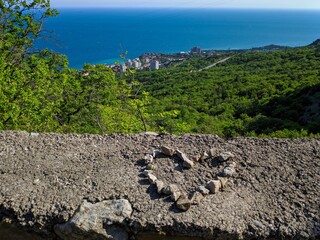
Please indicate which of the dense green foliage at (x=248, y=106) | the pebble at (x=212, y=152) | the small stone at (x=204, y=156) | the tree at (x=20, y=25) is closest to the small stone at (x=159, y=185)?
the small stone at (x=204, y=156)

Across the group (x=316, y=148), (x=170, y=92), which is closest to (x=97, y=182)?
(x=316, y=148)

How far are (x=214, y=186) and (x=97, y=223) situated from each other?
1.46 m

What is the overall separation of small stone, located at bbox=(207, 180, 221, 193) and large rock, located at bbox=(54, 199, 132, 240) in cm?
101

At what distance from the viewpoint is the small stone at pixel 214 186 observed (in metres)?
4.07

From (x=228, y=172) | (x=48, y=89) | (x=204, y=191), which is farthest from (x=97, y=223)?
(x=48, y=89)

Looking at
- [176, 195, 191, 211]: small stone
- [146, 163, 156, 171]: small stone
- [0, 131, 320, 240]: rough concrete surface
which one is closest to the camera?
[0, 131, 320, 240]: rough concrete surface

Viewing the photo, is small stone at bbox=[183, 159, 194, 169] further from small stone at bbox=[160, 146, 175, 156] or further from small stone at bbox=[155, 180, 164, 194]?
small stone at bbox=[155, 180, 164, 194]

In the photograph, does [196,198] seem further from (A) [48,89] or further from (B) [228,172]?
(A) [48,89]

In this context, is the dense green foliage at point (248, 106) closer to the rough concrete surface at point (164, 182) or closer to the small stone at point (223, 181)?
the rough concrete surface at point (164, 182)

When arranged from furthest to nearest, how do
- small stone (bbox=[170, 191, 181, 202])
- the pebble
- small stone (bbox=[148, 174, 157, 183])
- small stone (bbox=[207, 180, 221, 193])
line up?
the pebble
small stone (bbox=[148, 174, 157, 183])
small stone (bbox=[207, 180, 221, 193])
small stone (bbox=[170, 191, 181, 202])

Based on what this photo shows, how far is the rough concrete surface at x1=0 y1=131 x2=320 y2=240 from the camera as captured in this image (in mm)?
3725

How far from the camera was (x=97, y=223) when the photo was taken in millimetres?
3803

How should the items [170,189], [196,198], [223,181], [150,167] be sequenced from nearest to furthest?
[196,198], [170,189], [223,181], [150,167]

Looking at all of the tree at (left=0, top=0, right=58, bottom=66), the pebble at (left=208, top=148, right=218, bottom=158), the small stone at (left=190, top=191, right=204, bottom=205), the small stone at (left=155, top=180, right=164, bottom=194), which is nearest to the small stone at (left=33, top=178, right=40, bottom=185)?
the small stone at (left=155, top=180, right=164, bottom=194)
